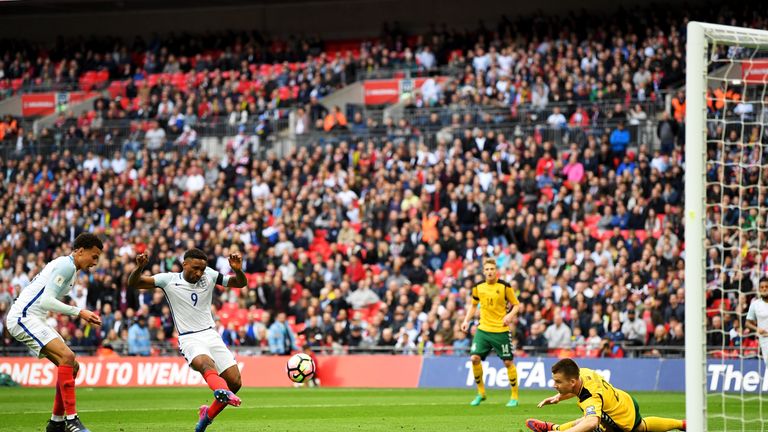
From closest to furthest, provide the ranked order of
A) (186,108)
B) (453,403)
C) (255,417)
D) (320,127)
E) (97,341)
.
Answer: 1. (255,417)
2. (453,403)
3. (97,341)
4. (320,127)
5. (186,108)

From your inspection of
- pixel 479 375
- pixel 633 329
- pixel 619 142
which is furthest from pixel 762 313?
pixel 619 142

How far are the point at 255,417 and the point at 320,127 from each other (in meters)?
19.4

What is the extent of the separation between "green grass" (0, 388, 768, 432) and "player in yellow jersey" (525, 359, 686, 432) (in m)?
2.88

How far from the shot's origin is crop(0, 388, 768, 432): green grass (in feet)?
49.9

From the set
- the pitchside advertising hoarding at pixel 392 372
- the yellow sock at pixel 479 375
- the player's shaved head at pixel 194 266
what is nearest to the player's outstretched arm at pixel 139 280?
the player's shaved head at pixel 194 266

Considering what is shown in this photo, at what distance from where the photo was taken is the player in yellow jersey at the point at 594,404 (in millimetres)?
11125

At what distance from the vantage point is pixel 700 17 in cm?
3428

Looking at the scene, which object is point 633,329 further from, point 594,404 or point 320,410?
point 594,404

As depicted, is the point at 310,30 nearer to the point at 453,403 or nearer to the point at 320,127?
the point at 320,127

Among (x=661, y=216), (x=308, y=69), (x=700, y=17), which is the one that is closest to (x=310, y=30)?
(x=308, y=69)

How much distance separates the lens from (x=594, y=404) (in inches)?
440

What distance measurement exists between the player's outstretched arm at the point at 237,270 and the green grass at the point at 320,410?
202 cm

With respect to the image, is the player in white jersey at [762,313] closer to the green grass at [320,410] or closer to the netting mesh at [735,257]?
the netting mesh at [735,257]

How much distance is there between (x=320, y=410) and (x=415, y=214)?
12794 millimetres
